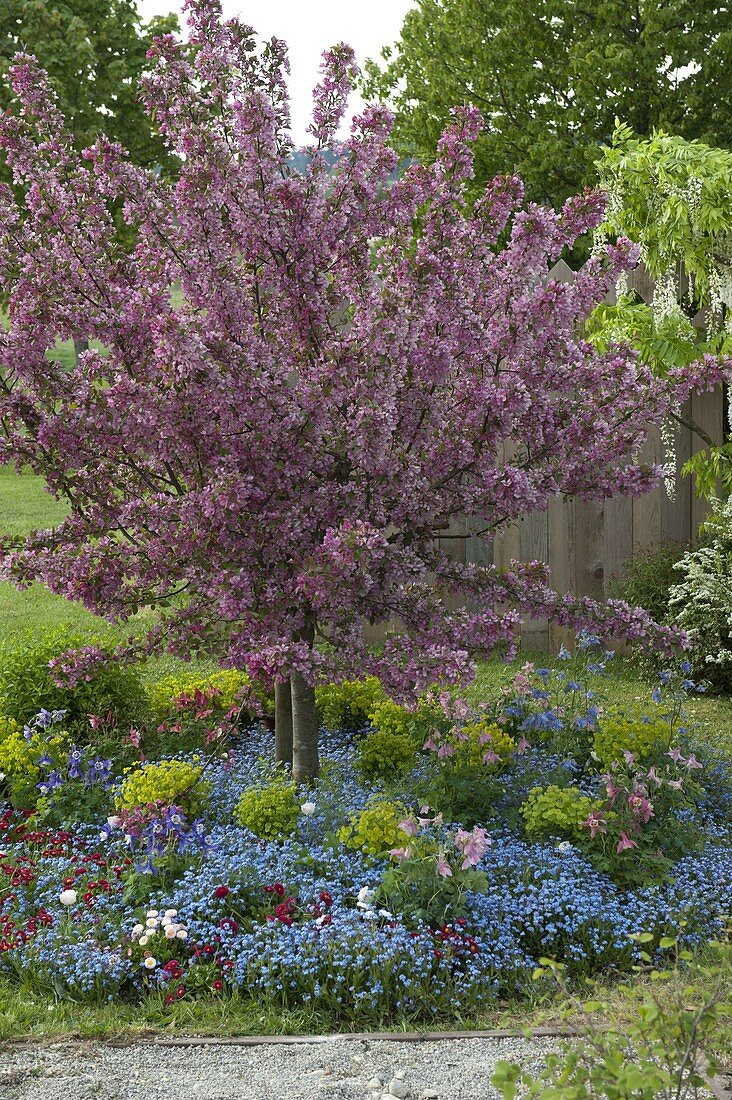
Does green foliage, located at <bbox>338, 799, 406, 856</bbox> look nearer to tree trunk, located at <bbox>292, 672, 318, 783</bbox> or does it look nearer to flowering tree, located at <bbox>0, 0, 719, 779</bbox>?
flowering tree, located at <bbox>0, 0, 719, 779</bbox>

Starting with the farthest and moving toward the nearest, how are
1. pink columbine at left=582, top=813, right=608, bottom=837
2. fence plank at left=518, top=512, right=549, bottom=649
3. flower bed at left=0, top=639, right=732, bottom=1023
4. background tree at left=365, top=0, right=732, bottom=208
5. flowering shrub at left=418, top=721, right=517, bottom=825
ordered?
background tree at left=365, top=0, right=732, bottom=208, fence plank at left=518, top=512, right=549, bottom=649, flowering shrub at left=418, top=721, right=517, bottom=825, pink columbine at left=582, top=813, right=608, bottom=837, flower bed at left=0, top=639, right=732, bottom=1023

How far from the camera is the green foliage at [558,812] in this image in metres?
3.91

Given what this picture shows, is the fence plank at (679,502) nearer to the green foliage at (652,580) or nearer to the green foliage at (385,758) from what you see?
the green foliage at (652,580)

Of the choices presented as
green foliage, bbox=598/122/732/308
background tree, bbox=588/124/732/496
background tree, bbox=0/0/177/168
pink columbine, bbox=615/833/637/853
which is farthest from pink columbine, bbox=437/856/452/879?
background tree, bbox=0/0/177/168

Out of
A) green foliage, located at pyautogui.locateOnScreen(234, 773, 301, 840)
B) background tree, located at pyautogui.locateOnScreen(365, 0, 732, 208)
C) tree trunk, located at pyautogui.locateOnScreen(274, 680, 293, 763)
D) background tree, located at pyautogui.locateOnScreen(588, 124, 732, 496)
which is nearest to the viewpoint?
green foliage, located at pyautogui.locateOnScreen(234, 773, 301, 840)

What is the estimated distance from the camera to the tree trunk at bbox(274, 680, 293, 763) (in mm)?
4844

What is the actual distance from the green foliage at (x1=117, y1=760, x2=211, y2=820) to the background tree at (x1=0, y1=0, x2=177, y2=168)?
1509 cm

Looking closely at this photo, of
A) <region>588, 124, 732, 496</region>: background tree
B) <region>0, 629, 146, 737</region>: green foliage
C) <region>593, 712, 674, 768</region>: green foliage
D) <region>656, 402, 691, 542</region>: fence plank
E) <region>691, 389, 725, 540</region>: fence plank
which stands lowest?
<region>593, 712, 674, 768</region>: green foliage

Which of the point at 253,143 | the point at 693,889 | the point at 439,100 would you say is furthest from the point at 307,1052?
the point at 439,100

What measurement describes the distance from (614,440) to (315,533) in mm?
1205

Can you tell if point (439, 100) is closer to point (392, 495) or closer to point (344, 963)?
point (392, 495)

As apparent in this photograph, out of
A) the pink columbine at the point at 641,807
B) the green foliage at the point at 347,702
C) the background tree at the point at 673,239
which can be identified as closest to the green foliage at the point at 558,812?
the pink columbine at the point at 641,807

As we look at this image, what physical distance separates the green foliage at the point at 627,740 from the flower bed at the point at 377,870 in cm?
1

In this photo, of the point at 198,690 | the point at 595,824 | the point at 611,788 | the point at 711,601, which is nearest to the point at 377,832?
the point at 595,824
